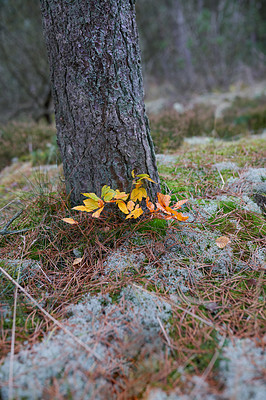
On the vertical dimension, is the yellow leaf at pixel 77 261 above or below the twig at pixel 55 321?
above

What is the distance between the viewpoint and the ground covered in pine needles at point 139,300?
1.09 meters

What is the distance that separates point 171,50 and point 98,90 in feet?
45.2

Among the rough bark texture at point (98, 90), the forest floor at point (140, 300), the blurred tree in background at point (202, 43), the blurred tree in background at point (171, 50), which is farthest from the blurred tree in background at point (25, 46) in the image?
the forest floor at point (140, 300)

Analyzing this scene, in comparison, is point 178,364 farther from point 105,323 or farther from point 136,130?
point 136,130

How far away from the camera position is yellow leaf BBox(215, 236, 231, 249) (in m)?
1.70

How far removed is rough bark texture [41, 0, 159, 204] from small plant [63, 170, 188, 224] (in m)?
0.12

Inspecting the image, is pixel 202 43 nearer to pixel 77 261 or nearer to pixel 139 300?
pixel 77 261

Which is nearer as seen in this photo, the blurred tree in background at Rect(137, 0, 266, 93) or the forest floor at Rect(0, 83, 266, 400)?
the forest floor at Rect(0, 83, 266, 400)

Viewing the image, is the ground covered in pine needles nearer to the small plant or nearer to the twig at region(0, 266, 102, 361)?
the twig at region(0, 266, 102, 361)

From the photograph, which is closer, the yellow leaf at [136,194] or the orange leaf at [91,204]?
the orange leaf at [91,204]

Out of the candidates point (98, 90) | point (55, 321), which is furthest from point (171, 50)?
point (55, 321)

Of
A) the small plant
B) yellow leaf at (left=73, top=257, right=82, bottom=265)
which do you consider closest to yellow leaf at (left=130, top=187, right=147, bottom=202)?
the small plant

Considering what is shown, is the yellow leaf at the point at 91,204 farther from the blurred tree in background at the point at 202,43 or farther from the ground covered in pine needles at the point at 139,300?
the blurred tree in background at the point at 202,43

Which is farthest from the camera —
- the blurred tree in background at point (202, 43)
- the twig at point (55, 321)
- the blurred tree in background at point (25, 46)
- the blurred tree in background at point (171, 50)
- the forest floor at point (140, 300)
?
the blurred tree in background at point (202, 43)
